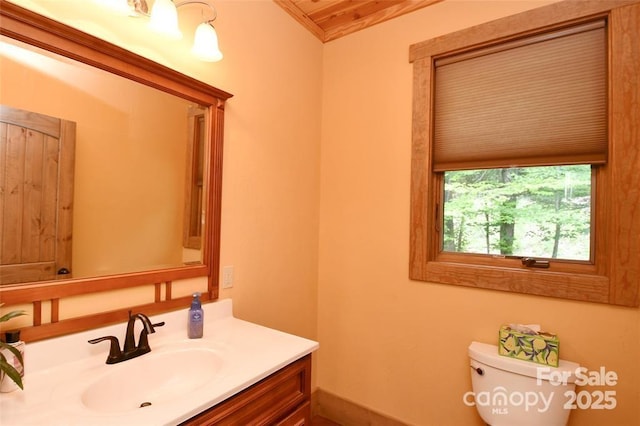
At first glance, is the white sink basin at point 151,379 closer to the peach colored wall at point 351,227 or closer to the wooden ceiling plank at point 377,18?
the peach colored wall at point 351,227

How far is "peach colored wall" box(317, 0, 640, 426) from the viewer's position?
4.68 feet

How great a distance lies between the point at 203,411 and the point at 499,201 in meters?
1.67

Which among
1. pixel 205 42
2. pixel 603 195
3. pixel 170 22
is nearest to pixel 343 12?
pixel 205 42

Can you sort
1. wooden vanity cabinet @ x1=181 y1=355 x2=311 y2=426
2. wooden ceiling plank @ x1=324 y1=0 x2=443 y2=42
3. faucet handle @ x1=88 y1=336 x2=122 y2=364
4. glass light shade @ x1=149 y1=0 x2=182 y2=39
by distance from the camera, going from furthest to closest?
wooden ceiling plank @ x1=324 y1=0 x2=443 y2=42
glass light shade @ x1=149 y1=0 x2=182 y2=39
faucet handle @ x1=88 y1=336 x2=122 y2=364
wooden vanity cabinet @ x1=181 y1=355 x2=311 y2=426

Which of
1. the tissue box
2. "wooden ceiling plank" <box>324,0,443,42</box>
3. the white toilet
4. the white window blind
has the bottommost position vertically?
the white toilet

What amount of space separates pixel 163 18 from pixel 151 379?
1329 mm

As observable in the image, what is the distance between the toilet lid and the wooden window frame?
307mm

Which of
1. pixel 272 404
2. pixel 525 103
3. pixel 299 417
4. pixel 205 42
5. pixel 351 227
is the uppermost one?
pixel 205 42

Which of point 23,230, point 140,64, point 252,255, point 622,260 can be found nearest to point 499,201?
point 622,260

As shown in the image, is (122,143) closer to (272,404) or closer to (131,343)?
(131,343)

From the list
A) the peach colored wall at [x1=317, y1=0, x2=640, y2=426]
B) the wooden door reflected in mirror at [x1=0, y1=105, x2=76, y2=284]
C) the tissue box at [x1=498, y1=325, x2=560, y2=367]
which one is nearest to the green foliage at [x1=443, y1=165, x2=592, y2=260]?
the peach colored wall at [x1=317, y1=0, x2=640, y2=426]

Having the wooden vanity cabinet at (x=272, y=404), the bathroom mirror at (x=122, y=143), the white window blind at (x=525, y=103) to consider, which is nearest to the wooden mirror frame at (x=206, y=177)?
the bathroom mirror at (x=122, y=143)

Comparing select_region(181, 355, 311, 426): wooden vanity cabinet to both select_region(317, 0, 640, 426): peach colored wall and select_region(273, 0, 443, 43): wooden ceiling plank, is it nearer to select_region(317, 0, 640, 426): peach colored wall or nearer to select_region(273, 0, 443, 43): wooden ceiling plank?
select_region(317, 0, 640, 426): peach colored wall

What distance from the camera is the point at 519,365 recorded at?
138 cm
